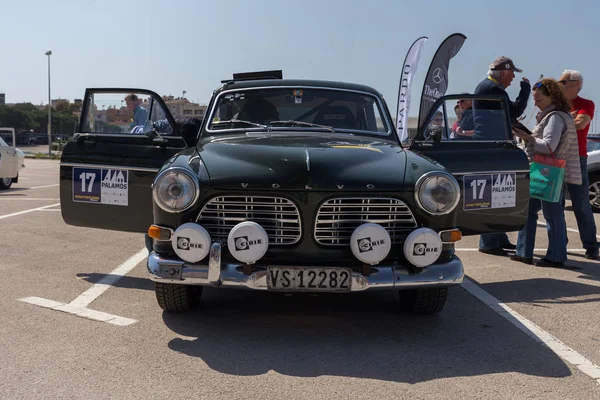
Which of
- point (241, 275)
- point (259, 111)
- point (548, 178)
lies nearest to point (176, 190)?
point (241, 275)

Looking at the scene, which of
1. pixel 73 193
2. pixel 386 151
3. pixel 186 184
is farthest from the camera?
pixel 73 193

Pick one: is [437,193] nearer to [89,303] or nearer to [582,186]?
[89,303]

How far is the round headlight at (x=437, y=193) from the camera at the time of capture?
14.1ft

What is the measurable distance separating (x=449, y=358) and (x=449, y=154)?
206 cm

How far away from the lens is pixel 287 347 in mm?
4094

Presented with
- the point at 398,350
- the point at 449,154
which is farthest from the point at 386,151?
the point at 398,350

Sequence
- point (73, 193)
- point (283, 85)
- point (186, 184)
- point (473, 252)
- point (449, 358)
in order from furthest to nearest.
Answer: point (473, 252) → point (283, 85) → point (73, 193) → point (186, 184) → point (449, 358)

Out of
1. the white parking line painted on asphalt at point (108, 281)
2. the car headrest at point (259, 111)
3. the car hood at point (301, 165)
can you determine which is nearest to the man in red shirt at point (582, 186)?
the car hood at point (301, 165)

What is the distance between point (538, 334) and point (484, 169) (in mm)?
1534

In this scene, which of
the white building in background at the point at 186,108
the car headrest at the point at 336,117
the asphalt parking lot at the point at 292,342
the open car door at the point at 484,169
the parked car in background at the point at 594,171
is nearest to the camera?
the asphalt parking lot at the point at 292,342

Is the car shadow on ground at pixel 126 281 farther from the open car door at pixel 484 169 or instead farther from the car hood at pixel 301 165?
the open car door at pixel 484 169

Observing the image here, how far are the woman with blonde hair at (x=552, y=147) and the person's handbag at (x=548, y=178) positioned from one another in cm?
10

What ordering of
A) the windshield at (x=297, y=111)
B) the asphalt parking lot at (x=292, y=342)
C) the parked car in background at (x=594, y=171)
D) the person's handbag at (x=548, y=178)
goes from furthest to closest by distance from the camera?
the parked car in background at (x=594, y=171), the person's handbag at (x=548, y=178), the windshield at (x=297, y=111), the asphalt parking lot at (x=292, y=342)

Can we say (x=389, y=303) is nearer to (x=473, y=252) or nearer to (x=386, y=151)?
(x=386, y=151)
